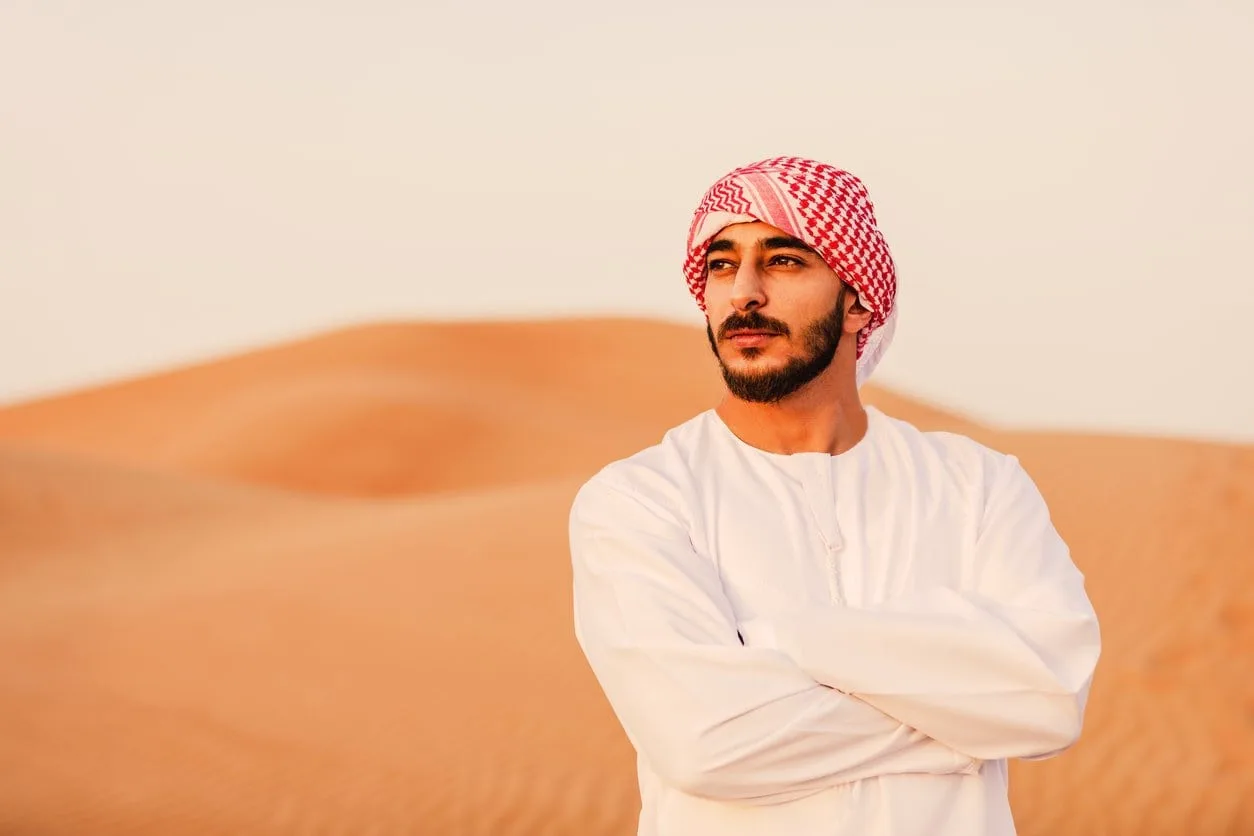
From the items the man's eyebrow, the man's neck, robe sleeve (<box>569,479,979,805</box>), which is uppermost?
the man's eyebrow

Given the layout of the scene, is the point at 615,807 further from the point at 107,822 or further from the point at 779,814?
the point at 779,814

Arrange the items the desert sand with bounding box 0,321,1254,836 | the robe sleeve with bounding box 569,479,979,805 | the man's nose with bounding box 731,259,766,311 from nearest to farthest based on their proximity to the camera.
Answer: the robe sleeve with bounding box 569,479,979,805 < the man's nose with bounding box 731,259,766,311 < the desert sand with bounding box 0,321,1254,836

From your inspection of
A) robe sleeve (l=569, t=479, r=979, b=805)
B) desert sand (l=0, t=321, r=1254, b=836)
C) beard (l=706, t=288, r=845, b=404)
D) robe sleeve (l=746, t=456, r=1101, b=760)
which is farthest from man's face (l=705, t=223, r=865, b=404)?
desert sand (l=0, t=321, r=1254, b=836)

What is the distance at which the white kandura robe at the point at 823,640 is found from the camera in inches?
108

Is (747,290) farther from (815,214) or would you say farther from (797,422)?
(797,422)

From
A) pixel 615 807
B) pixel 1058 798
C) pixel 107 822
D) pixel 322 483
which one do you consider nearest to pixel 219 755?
pixel 107 822

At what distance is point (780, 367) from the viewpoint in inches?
117

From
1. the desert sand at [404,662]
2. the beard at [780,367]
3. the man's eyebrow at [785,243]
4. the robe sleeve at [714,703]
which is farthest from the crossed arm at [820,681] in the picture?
the desert sand at [404,662]

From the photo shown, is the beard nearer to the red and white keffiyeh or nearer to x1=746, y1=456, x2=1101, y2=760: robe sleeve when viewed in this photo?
the red and white keffiyeh

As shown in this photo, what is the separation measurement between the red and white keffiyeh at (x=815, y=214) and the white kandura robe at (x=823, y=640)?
419 mm

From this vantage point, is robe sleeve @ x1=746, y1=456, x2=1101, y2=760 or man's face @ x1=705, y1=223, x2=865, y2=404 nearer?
robe sleeve @ x1=746, y1=456, x2=1101, y2=760

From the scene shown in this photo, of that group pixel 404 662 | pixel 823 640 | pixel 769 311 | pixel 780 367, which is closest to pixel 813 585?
pixel 823 640

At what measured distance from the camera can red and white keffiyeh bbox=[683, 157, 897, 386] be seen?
3.01 meters

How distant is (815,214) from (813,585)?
2.42ft
